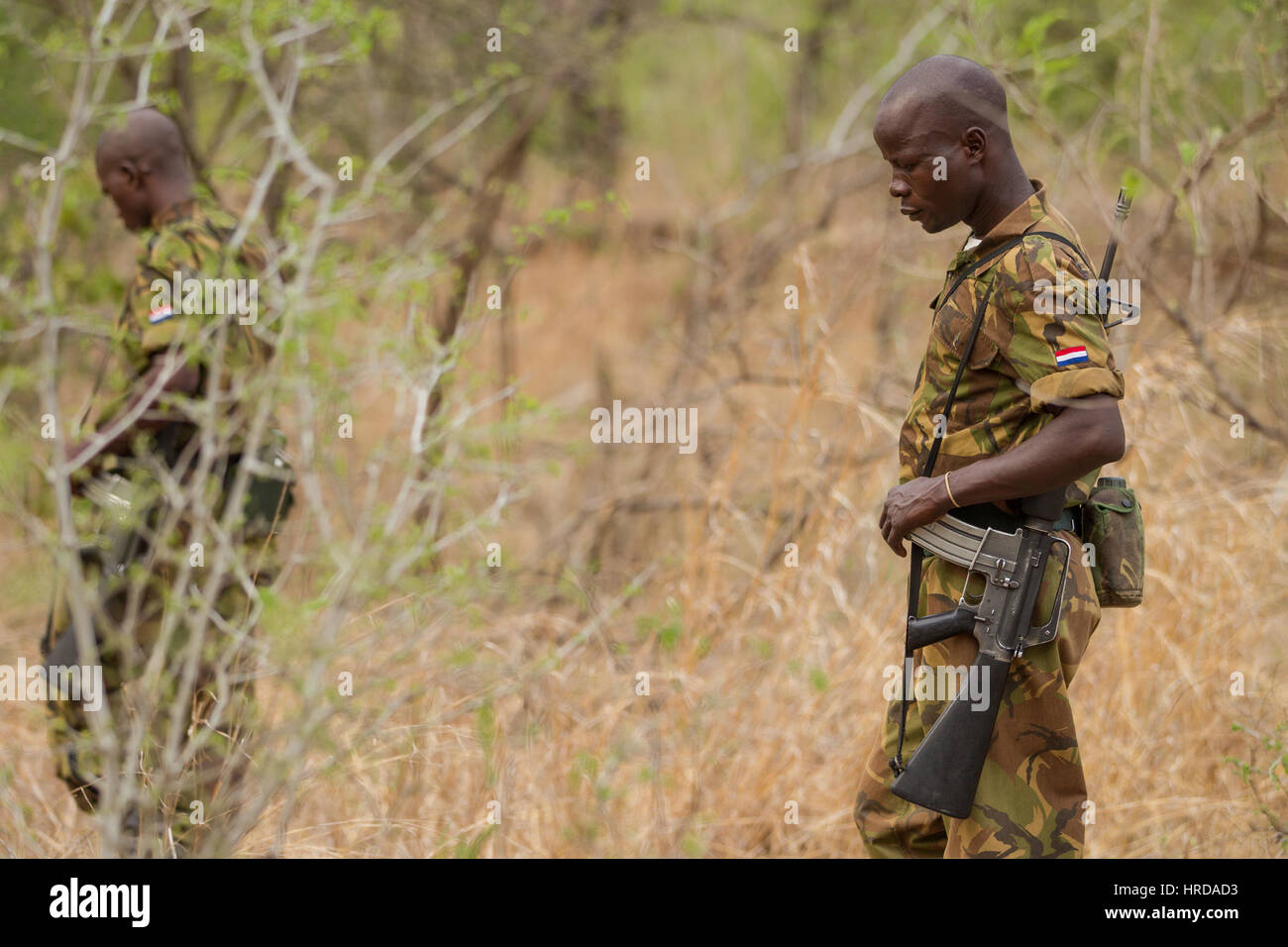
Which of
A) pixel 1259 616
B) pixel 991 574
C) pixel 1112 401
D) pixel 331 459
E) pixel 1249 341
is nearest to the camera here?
pixel 1112 401

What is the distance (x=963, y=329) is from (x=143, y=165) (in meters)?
2.27

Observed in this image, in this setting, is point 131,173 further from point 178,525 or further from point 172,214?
point 178,525

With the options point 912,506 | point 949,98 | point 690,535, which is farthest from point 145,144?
point 912,506

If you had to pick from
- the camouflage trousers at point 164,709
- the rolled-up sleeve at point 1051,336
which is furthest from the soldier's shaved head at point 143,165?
the rolled-up sleeve at point 1051,336

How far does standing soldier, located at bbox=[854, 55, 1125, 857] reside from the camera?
2.14 m

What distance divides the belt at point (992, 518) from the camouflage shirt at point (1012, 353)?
4cm

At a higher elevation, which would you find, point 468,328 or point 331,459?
point 468,328

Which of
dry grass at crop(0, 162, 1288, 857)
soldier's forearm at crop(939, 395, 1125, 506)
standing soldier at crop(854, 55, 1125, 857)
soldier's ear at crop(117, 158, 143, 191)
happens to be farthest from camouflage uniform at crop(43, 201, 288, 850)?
soldier's forearm at crop(939, 395, 1125, 506)

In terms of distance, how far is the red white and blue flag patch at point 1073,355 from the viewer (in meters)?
2.10

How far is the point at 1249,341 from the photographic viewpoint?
409cm

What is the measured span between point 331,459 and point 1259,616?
2812mm

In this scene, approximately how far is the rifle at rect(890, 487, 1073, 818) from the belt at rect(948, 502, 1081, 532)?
27 mm
